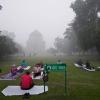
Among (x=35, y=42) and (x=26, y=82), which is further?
(x=35, y=42)

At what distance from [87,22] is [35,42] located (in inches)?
4555

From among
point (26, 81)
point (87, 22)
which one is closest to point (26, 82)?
point (26, 81)

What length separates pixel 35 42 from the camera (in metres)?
170

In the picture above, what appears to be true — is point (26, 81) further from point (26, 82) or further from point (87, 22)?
point (87, 22)

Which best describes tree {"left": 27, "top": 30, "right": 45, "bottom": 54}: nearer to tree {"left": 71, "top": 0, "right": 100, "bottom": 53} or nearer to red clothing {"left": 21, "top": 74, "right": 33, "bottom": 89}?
tree {"left": 71, "top": 0, "right": 100, "bottom": 53}

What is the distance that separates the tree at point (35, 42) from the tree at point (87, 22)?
353ft

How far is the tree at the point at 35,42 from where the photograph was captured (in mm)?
164738

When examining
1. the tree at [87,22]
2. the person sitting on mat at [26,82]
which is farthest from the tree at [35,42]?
the person sitting on mat at [26,82]

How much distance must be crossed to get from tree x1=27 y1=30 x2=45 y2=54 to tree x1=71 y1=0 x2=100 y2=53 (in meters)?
108

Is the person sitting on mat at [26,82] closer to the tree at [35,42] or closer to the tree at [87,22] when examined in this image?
the tree at [87,22]

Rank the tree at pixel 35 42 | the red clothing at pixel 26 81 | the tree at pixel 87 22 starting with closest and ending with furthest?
the red clothing at pixel 26 81 < the tree at pixel 87 22 < the tree at pixel 35 42

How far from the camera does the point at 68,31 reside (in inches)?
3401

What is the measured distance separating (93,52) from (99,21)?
76.4ft

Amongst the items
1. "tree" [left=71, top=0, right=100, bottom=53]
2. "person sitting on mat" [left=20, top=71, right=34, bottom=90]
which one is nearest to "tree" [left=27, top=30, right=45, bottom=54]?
"tree" [left=71, top=0, right=100, bottom=53]
